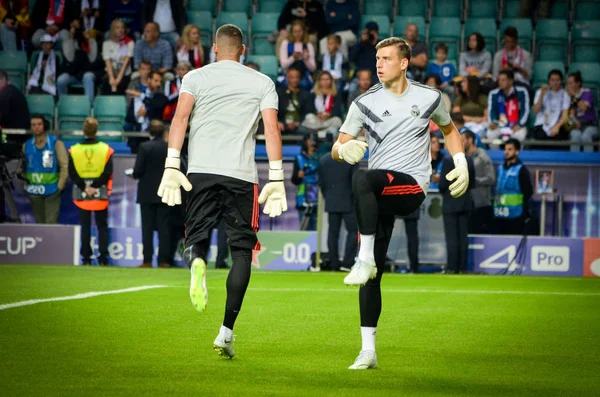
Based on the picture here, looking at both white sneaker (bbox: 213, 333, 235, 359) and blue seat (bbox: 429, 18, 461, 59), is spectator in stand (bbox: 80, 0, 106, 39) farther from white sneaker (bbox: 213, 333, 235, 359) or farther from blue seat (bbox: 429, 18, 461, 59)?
white sneaker (bbox: 213, 333, 235, 359)

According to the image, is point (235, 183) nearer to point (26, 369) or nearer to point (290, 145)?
point (26, 369)

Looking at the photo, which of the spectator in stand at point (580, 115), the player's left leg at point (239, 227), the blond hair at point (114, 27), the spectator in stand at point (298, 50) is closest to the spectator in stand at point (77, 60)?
the blond hair at point (114, 27)

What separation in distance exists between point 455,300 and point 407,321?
256 centimetres

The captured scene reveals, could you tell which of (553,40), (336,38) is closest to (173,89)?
(336,38)

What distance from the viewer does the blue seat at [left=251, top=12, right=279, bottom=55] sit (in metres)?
22.4

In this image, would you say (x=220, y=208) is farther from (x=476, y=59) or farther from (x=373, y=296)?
(x=476, y=59)

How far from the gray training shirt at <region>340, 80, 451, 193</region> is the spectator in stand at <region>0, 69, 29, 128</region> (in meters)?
13.6

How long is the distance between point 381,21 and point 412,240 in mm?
6492

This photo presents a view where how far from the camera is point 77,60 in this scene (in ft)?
70.5

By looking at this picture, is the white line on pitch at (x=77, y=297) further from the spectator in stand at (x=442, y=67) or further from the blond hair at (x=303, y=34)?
the spectator in stand at (x=442, y=67)

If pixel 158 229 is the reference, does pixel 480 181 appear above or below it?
above

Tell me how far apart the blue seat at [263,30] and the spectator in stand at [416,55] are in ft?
10.4

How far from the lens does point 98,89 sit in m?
21.6

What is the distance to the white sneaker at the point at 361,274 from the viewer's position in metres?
6.44
